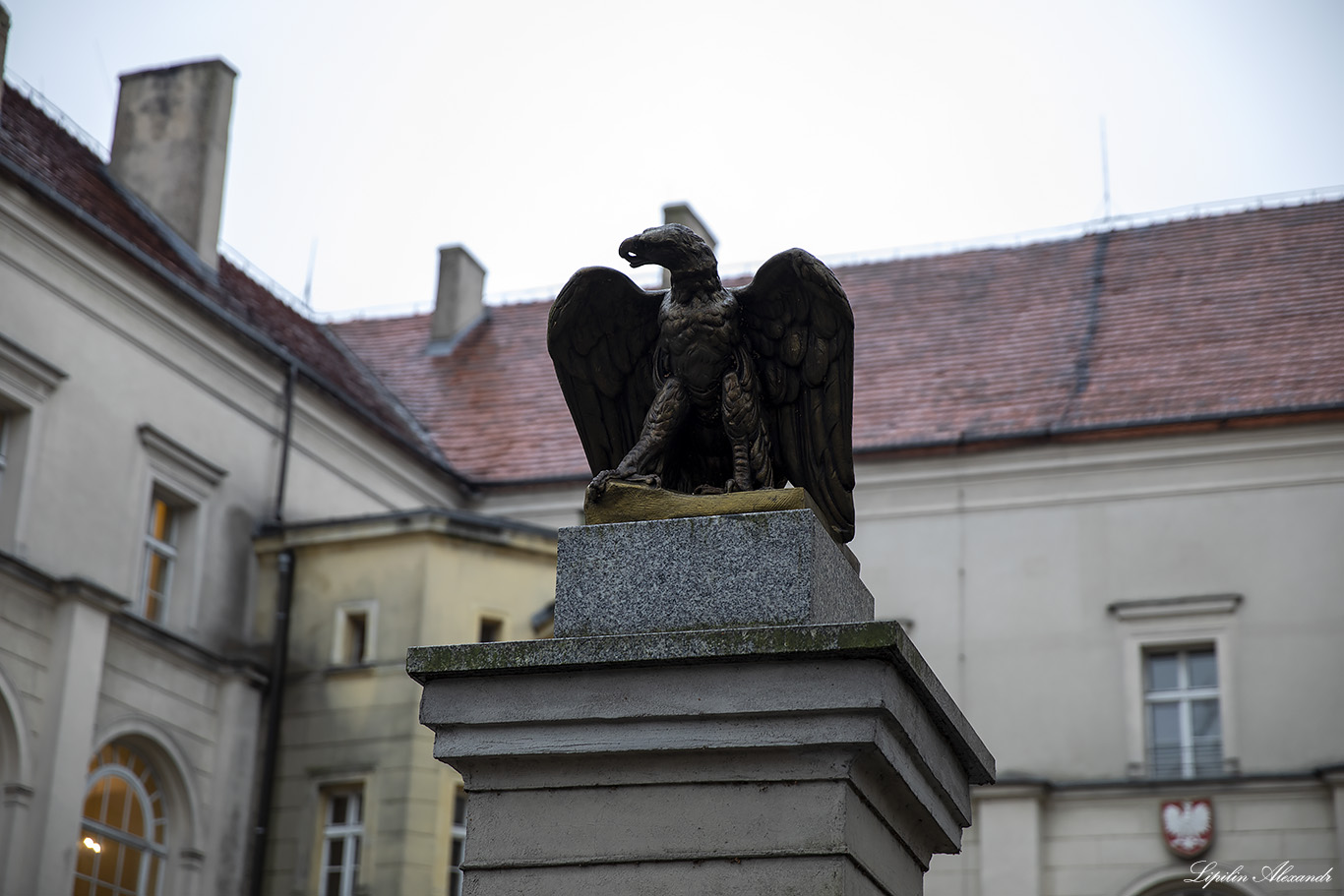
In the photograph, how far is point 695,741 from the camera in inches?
230

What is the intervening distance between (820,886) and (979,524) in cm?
1899

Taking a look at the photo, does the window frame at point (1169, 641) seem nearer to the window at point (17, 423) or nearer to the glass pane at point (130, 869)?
the glass pane at point (130, 869)

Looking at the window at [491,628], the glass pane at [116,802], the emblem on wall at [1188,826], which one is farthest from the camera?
the window at [491,628]

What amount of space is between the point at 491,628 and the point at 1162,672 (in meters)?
8.57

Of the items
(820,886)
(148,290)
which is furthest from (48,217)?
(820,886)

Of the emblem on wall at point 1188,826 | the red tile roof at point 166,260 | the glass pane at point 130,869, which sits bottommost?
the glass pane at point 130,869

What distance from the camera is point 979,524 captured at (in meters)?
24.2

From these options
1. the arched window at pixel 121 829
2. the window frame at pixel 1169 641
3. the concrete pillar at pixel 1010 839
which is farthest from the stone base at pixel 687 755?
the window frame at pixel 1169 641

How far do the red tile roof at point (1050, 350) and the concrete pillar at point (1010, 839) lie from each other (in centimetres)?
464

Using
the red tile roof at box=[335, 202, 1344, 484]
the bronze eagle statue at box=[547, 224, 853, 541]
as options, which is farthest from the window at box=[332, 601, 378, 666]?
the bronze eagle statue at box=[547, 224, 853, 541]

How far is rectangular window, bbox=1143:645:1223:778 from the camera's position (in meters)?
22.6

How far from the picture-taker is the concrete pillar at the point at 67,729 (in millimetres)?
18875

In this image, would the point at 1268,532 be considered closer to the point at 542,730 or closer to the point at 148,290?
the point at 148,290

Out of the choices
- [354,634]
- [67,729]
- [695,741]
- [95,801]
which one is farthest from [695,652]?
[354,634]
